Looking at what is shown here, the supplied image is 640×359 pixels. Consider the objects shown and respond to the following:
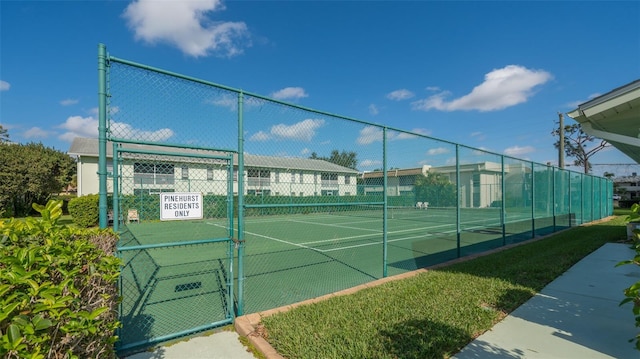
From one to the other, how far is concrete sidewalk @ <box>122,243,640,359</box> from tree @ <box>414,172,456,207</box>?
13.3 ft

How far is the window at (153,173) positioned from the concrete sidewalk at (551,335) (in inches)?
71.3

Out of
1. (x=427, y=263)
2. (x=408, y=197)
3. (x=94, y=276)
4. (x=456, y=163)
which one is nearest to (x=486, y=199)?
(x=408, y=197)

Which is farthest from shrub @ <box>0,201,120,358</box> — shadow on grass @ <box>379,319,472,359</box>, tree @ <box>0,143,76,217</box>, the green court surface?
tree @ <box>0,143,76,217</box>

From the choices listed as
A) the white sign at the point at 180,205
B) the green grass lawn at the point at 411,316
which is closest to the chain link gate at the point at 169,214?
the white sign at the point at 180,205

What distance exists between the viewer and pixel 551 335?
338 cm

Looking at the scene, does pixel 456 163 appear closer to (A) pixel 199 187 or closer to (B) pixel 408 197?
(B) pixel 408 197

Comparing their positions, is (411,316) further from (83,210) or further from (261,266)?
(83,210)

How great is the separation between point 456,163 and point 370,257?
3.18 meters

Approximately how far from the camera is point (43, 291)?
1.57 meters

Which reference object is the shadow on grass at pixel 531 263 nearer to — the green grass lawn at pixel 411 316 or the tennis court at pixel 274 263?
the green grass lawn at pixel 411 316

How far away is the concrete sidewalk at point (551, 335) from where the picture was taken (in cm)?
303

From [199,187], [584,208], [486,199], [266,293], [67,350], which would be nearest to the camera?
[67,350]

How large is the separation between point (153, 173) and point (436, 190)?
7.94 m

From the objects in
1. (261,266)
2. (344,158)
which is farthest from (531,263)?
(261,266)
